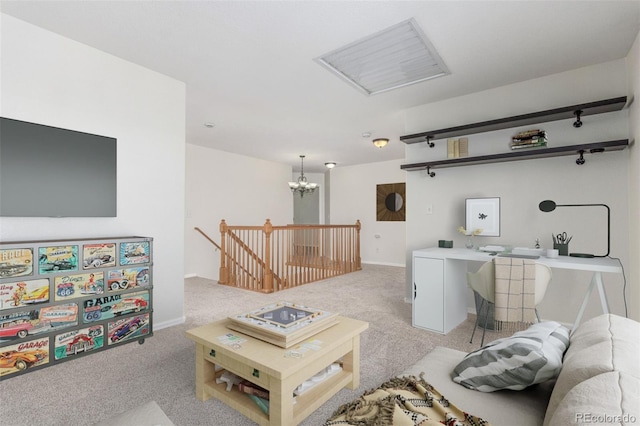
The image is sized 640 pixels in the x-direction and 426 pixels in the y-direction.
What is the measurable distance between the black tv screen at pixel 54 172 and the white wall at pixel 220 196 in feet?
9.94

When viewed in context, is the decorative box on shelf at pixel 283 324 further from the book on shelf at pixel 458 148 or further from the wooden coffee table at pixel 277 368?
the book on shelf at pixel 458 148

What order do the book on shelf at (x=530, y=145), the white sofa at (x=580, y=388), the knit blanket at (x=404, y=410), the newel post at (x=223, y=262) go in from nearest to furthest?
the white sofa at (x=580, y=388)
the knit blanket at (x=404, y=410)
the book on shelf at (x=530, y=145)
the newel post at (x=223, y=262)

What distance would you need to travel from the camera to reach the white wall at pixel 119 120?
2.16 metres

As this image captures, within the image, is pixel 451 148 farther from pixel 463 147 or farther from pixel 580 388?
pixel 580 388

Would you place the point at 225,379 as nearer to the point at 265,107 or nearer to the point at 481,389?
the point at 481,389

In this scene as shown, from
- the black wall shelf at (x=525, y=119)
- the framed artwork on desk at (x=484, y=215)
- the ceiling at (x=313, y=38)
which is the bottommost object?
the framed artwork on desk at (x=484, y=215)

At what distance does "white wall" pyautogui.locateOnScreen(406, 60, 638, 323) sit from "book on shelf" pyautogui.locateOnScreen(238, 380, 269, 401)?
8.58 feet

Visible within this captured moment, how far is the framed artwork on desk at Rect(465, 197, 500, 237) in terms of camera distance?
313cm

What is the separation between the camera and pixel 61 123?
234 centimetres

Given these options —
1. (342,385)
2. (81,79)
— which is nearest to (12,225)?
(81,79)

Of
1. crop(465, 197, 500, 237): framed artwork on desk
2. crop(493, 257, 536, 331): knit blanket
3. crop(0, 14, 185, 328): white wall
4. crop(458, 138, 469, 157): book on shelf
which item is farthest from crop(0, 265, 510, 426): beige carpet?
crop(458, 138, 469, 157): book on shelf

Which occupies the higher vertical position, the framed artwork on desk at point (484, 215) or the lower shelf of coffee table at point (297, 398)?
the framed artwork on desk at point (484, 215)

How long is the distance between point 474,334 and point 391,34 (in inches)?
103

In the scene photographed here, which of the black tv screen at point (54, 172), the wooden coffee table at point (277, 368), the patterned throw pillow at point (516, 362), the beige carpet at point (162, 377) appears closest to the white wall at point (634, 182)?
the beige carpet at point (162, 377)
